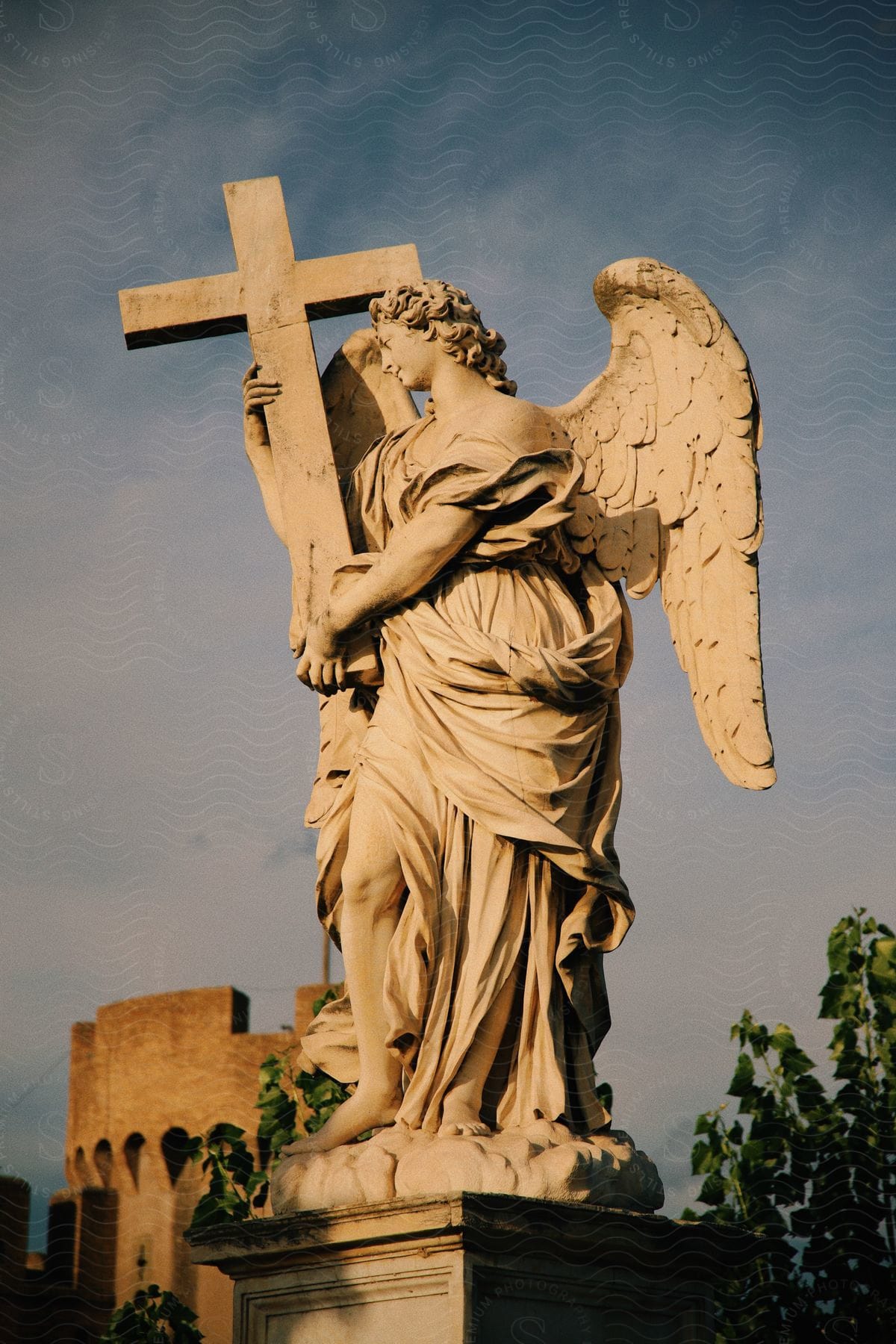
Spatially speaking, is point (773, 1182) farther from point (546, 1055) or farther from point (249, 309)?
point (249, 309)

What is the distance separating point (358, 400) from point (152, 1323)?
547 centimetres

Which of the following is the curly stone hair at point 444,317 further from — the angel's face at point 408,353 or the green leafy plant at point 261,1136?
the green leafy plant at point 261,1136

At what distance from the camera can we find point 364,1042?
6605 millimetres

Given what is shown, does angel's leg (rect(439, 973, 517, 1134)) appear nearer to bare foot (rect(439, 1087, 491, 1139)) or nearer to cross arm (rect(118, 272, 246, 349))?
bare foot (rect(439, 1087, 491, 1139))

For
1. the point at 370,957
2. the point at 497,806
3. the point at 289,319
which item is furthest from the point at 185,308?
the point at 370,957

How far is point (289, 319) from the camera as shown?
7.56 metres

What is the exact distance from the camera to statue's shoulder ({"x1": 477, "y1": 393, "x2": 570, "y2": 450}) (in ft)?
22.9

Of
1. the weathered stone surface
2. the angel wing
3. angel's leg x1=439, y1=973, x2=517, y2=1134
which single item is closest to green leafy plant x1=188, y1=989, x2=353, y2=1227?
the angel wing

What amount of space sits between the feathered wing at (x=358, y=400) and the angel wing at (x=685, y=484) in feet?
2.25

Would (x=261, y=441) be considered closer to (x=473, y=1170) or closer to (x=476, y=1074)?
(x=476, y=1074)

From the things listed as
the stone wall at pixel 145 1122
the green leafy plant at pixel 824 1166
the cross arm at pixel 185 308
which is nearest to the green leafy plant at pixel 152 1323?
the green leafy plant at pixel 824 1166

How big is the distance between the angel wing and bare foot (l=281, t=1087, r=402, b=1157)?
170 centimetres

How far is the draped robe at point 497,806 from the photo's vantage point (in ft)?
21.4

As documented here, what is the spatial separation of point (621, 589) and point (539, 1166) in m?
2.23
